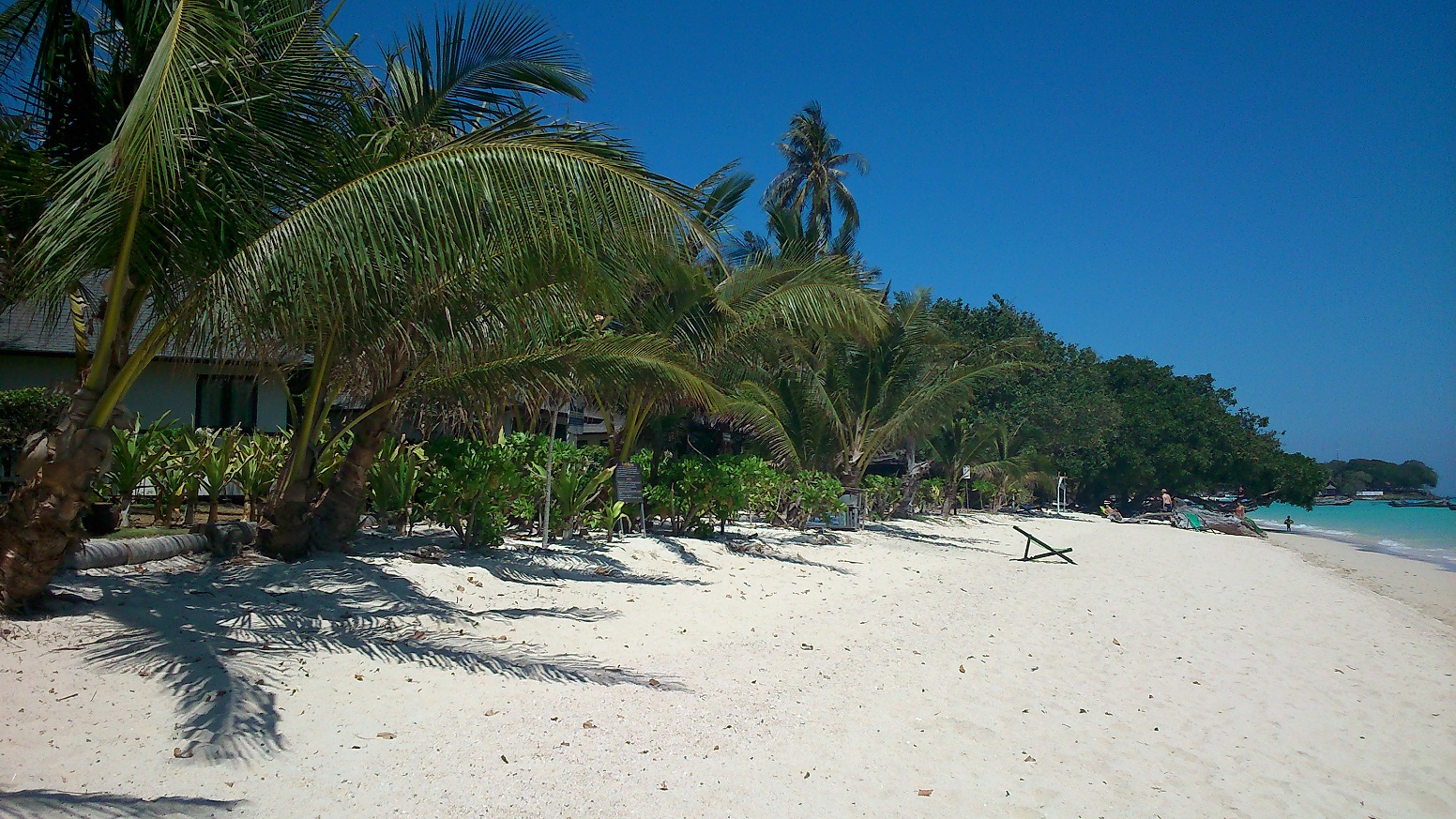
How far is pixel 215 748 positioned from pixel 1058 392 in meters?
39.8

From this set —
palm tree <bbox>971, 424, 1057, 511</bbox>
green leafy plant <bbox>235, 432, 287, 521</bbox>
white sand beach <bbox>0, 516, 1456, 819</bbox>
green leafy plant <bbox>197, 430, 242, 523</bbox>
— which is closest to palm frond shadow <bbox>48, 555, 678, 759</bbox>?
white sand beach <bbox>0, 516, 1456, 819</bbox>

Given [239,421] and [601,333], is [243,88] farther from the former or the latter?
[239,421]

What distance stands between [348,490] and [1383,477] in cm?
13507

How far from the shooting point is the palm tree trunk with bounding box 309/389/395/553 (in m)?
7.81

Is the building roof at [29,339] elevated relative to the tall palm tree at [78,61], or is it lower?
lower

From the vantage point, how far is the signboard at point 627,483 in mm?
11055

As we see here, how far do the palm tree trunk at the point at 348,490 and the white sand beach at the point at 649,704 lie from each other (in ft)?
0.97

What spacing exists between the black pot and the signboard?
5.26 metres

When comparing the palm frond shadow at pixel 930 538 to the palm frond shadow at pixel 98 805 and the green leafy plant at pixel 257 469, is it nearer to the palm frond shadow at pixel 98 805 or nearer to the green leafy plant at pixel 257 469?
the green leafy plant at pixel 257 469

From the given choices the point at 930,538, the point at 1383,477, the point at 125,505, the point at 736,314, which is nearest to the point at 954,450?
the point at 930,538

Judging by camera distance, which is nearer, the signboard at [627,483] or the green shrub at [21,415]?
the green shrub at [21,415]

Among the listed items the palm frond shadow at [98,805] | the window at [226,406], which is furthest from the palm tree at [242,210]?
the window at [226,406]

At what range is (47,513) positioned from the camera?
4832mm

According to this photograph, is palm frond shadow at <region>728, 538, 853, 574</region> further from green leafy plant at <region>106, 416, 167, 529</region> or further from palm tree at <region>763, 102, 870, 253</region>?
palm tree at <region>763, 102, 870, 253</region>
